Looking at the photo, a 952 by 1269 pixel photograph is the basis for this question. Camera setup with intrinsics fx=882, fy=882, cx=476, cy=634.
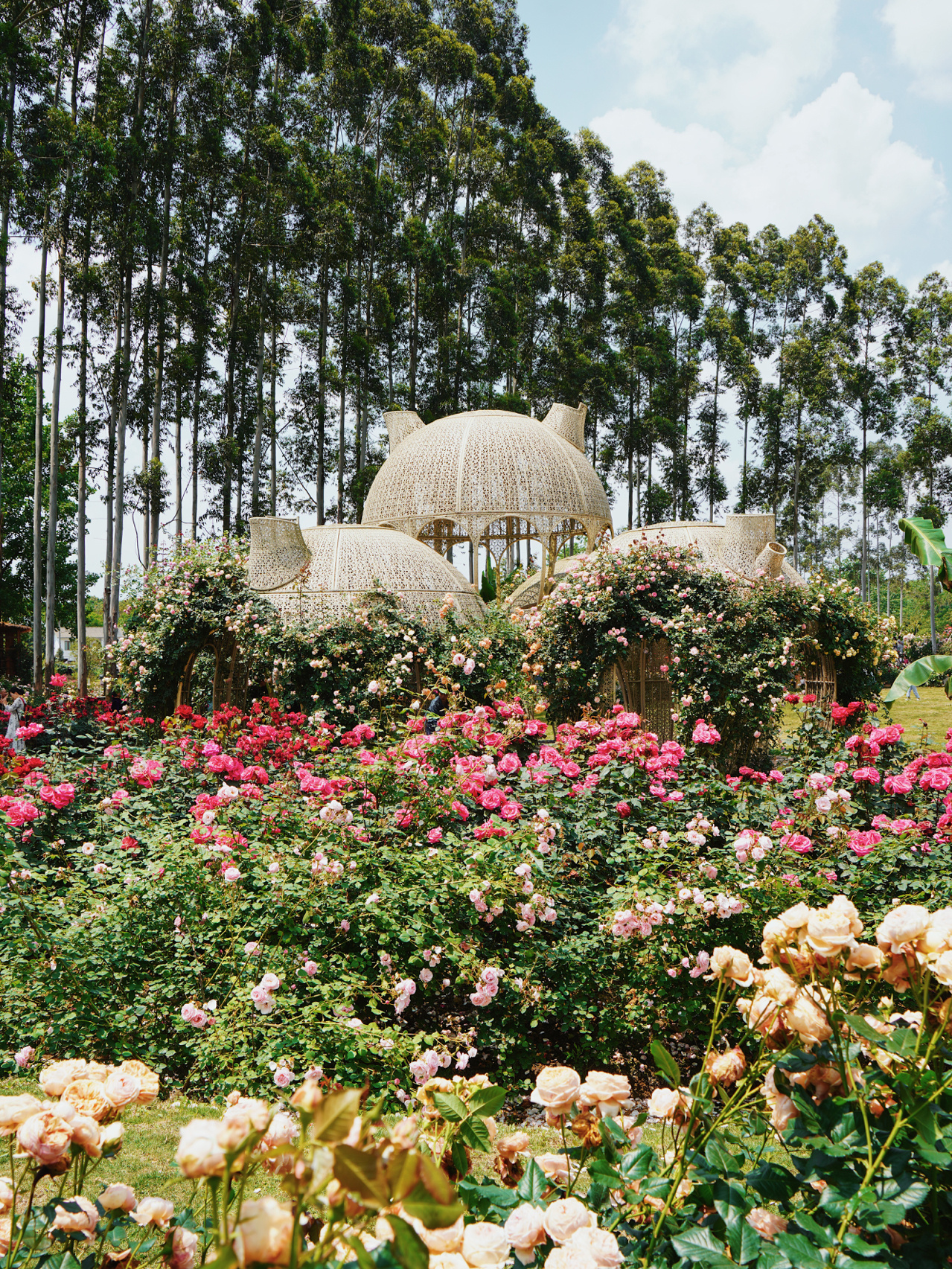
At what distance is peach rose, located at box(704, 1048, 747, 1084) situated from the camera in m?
1.24

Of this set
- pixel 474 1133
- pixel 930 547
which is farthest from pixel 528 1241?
pixel 930 547

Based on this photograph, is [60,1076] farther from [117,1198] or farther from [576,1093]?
[576,1093]

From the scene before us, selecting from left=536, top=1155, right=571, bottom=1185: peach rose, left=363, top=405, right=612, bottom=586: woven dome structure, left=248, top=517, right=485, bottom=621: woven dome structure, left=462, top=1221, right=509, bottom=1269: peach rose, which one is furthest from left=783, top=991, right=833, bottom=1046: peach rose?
left=363, top=405, right=612, bottom=586: woven dome structure

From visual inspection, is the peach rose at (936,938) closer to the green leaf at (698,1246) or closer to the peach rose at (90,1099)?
the green leaf at (698,1246)

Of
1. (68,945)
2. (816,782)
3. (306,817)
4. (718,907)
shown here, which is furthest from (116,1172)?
(816,782)

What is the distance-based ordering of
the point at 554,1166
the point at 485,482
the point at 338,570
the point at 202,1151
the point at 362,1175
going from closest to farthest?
the point at 362,1175, the point at 202,1151, the point at 554,1166, the point at 338,570, the point at 485,482

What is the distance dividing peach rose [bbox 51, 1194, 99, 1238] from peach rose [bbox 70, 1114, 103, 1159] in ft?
0.25

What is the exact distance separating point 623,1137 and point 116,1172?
2276mm

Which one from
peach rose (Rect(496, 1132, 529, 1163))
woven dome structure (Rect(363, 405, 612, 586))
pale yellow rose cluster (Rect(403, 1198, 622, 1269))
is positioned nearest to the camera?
pale yellow rose cluster (Rect(403, 1198, 622, 1269))

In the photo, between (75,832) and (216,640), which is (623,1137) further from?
(216,640)

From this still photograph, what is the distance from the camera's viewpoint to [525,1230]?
3.24 ft

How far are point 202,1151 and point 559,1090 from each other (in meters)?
0.56

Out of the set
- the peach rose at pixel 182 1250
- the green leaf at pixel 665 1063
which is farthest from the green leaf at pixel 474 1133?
the peach rose at pixel 182 1250

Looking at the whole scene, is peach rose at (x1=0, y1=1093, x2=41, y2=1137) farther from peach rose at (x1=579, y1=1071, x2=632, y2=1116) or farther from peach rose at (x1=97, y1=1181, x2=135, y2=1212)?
peach rose at (x1=579, y1=1071, x2=632, y2=1116)
